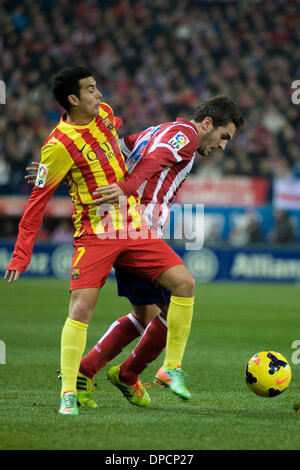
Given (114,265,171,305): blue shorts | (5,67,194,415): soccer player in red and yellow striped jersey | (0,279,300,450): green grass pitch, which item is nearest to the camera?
(0,279,300,450): green grass pitch

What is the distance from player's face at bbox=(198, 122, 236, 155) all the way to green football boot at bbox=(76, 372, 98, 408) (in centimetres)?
181

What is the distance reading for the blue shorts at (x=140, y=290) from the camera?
207 inches

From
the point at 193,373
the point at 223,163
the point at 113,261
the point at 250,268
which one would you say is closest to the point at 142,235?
the point at 113,261

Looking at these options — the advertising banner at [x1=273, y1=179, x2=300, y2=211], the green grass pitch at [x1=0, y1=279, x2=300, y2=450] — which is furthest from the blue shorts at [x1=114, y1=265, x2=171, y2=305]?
the advertising banner at [x1=273, y1=179, x2=300, y2=211]

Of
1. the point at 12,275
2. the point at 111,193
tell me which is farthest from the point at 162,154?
the point at 12,275

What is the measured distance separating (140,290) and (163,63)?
18.4 metres

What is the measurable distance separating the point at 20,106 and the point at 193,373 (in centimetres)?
1515

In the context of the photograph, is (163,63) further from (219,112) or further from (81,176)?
(81,176)

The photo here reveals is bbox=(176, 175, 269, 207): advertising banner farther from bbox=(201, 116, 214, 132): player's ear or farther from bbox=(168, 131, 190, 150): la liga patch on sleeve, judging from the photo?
bbox=(168, 131, 190, 150): la liga patch on sleeve

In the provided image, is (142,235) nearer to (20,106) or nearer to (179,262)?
(179,262)

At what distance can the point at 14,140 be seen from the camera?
784 inches

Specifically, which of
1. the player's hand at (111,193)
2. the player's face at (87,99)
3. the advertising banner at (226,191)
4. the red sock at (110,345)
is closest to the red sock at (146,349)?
the red sock at (110,345)

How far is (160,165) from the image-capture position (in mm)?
4996

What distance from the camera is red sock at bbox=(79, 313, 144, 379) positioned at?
541cm
